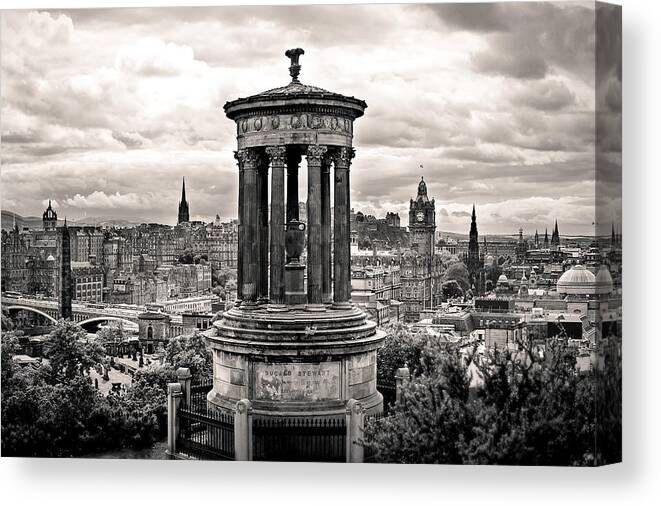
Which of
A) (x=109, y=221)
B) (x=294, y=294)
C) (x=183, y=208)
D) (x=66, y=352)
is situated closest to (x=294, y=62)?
(x=294, y=294)

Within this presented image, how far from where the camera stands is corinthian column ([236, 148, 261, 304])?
17.3 metres

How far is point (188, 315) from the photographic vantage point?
2914cm

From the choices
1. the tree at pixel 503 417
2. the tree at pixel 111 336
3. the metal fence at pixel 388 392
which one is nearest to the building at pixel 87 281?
the tree at pixel 111 336

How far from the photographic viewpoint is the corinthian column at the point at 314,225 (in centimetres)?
1669

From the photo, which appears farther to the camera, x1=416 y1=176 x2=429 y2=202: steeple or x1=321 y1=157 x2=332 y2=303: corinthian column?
x1=416 y1=176 x2=429 y2=202: steeple

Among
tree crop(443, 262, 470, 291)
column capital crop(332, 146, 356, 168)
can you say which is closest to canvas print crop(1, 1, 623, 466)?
column capital crop(332, 146, 356, 168)

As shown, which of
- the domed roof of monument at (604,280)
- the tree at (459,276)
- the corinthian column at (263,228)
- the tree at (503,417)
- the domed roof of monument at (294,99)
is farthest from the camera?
the tree at (459,276)

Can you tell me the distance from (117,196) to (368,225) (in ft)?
32.7

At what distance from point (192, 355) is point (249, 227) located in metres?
8.48

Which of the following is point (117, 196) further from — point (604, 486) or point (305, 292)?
point (604, 486)

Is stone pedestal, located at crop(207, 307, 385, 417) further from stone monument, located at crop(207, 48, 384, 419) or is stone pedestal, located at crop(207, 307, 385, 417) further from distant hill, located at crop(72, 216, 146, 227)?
distant hill, located at crop(72, 216, 146, 227)

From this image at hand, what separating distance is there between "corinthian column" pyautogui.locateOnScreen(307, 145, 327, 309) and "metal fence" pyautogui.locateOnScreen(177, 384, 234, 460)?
2.90 meters

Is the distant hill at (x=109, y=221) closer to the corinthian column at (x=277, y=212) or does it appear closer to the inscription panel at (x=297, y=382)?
the corinthian column at (x=277, y=212)

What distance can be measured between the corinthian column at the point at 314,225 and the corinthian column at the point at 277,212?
1.78 feet
